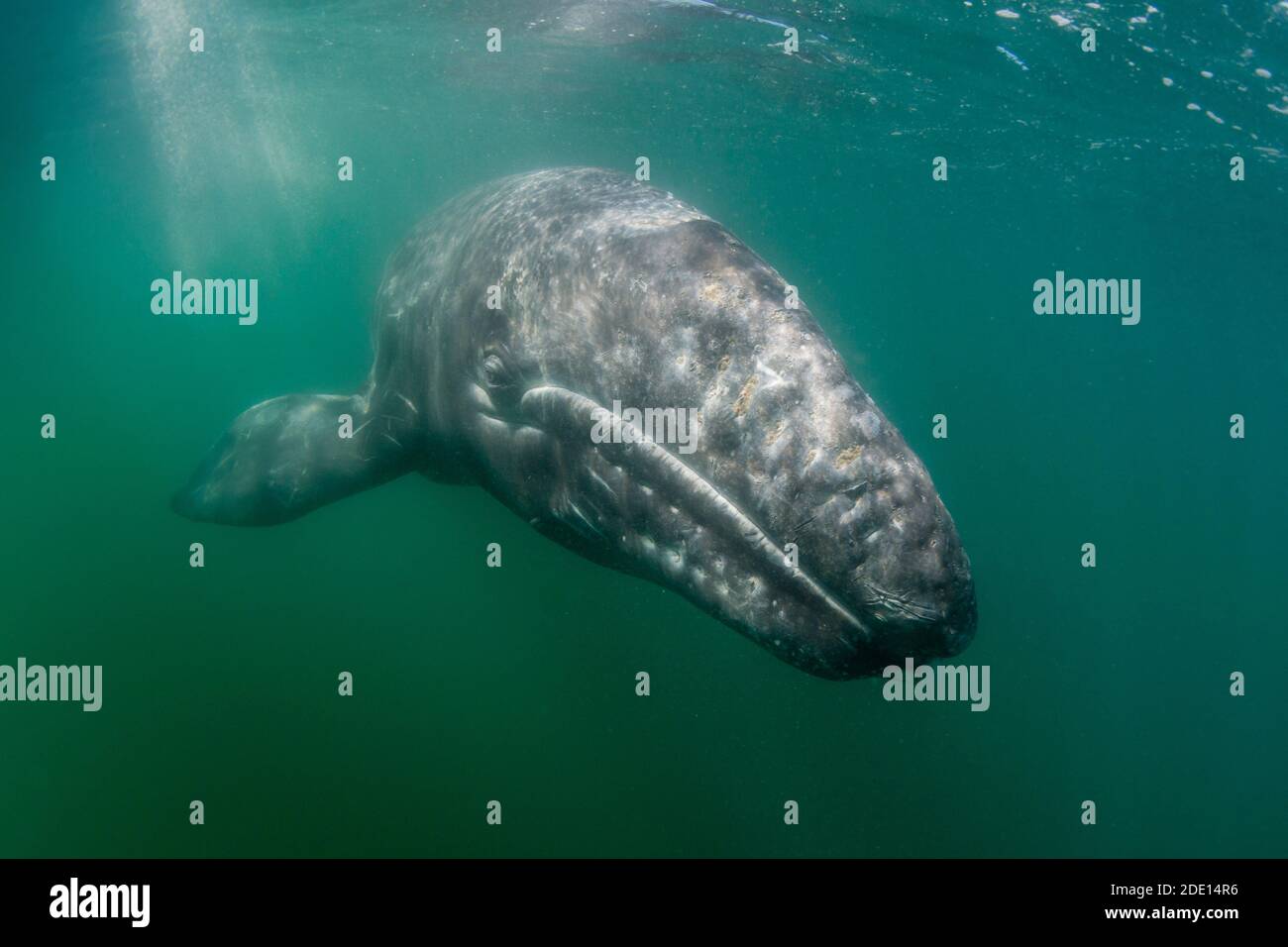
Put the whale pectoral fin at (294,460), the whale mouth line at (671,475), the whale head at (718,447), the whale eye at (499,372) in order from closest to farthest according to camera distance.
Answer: the whale head at (718,447) → the whale mouth line at (671,475) → the whale eye at (499,372) → the whale pectoral fin at (294,460)

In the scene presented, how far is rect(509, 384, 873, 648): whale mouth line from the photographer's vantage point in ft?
15.9

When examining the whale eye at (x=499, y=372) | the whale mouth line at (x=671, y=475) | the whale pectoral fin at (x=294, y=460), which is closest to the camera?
the whale mouth line at (x=671, y=475)

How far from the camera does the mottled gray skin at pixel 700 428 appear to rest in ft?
15.2

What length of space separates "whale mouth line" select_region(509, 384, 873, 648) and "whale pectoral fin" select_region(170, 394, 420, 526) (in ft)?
10.5

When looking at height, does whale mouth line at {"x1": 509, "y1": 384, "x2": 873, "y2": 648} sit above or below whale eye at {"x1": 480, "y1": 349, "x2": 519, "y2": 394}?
below

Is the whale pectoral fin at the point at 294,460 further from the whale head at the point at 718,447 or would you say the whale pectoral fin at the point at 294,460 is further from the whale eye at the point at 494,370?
the whale head at the point at 718,447

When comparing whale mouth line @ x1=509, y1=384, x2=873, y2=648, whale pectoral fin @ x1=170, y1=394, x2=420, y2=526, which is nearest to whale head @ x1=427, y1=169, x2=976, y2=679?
whale mouth line @ x1=509, y1=384, x2=873, y2=648

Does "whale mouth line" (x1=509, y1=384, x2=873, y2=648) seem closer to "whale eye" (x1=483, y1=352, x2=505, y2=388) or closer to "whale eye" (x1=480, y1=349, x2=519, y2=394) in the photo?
"whale eye" (x1=480, y1=349, x2=519, y2=394)

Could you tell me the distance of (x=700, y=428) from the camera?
5.16m

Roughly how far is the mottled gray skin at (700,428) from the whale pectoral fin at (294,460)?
117cm

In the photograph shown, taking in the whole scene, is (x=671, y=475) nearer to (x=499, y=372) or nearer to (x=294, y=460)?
(x=499, y=372)

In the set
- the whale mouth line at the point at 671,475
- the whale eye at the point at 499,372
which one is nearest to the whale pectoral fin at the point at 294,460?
the whale eye at the point at 499,372

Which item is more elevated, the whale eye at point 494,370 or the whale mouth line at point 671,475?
the whale eye at point 494,370
